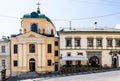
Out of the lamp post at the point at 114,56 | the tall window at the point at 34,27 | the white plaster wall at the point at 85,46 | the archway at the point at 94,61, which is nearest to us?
the white plaster wall at the point at 85,46

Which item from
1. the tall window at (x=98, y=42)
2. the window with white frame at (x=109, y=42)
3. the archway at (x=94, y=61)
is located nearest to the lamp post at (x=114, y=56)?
the window with white frame at (x=109, y=42)

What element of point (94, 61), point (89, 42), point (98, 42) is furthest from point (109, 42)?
point (94, 61)

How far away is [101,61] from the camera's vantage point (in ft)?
184

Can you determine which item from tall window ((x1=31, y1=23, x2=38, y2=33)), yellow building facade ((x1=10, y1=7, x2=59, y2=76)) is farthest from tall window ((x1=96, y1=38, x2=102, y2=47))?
tall window ((x1=31, y1=23, x2=38, y2=33))

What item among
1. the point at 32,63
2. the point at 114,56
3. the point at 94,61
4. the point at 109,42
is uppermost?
the point at 109,42

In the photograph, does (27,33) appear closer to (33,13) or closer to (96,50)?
(33,13)

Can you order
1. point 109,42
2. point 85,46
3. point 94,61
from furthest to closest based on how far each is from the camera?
1. point 94,61
2. point 109,42
3. point 85,46

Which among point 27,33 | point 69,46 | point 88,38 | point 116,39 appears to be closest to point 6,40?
point 27,33

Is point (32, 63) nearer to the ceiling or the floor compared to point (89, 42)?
nearer to the floor

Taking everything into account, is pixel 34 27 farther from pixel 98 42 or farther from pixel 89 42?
pixel 98 42

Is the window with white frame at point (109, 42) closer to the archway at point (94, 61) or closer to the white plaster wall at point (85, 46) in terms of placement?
the white plaster wall at point (85, 46)

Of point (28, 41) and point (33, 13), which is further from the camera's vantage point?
point (33, 13)

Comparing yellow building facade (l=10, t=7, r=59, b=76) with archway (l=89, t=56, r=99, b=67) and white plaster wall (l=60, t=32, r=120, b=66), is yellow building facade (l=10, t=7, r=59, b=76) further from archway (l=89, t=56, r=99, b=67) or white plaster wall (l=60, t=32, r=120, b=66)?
archway (l=89, t=56, r=99, b=67)

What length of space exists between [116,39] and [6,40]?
2119 cm
